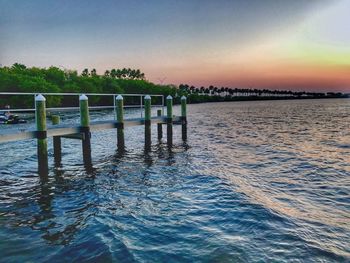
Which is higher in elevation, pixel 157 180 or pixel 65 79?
pixel 65 79

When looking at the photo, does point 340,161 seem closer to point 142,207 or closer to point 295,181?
point 295,181

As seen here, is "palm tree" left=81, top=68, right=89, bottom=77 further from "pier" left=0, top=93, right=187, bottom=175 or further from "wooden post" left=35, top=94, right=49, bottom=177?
"wooden post" left=35, top=94, right=49, bottom=177

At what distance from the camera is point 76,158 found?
17219mm

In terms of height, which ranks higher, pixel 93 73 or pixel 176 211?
pixel 93 73

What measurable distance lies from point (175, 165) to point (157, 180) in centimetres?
303

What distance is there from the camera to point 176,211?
9.16 m

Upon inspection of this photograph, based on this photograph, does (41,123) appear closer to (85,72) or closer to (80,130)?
(80,130)

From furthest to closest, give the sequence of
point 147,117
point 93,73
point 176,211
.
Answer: point 93,73
point 147,117
point 176,211

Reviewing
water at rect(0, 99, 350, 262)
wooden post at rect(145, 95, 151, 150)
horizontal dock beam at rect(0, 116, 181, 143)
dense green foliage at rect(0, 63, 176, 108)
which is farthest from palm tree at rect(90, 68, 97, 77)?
water at rect(0, 99, 350, 262)

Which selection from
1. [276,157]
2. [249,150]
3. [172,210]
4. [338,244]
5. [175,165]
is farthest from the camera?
[249,150]

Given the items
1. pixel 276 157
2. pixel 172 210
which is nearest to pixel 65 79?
pixel 276 157

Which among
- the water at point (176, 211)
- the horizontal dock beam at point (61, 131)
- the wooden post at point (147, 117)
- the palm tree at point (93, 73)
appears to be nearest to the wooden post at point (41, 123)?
the horizontal dock beam at point (61, 131)

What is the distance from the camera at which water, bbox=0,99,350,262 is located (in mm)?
6848

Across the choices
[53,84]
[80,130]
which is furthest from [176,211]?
[53,84]
